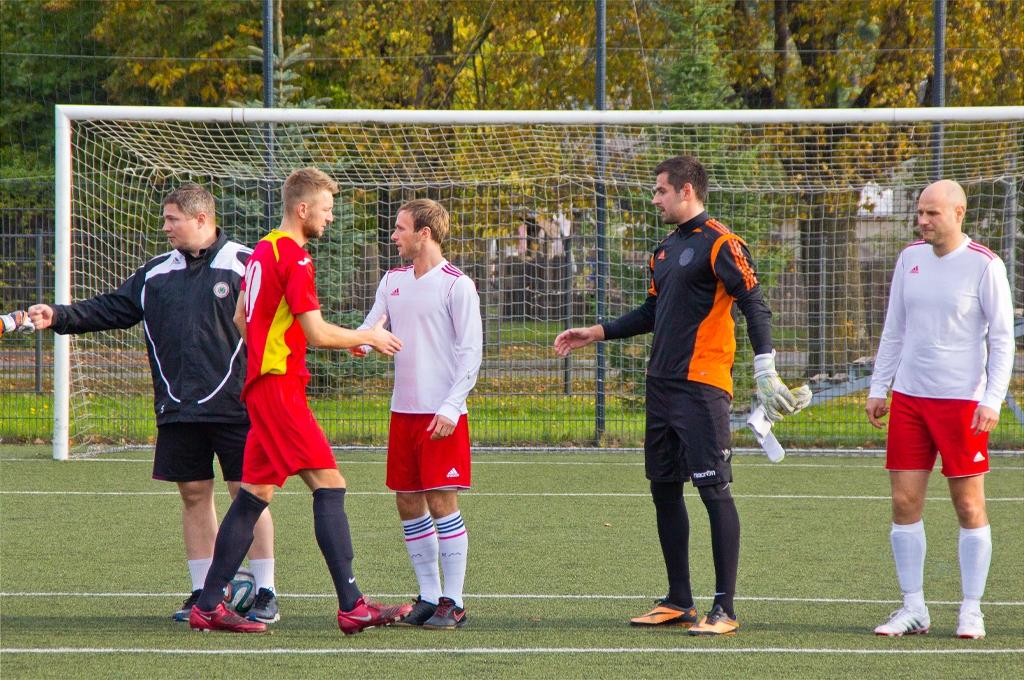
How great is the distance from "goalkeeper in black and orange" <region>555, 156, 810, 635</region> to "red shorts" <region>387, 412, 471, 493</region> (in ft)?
2.78

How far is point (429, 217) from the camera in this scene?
17.7 ft

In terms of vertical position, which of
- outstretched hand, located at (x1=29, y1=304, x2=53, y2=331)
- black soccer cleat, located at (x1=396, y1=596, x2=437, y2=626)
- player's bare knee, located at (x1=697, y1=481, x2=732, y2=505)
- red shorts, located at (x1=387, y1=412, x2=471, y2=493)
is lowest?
black soccer cleat, located at (x1=396, y1=596, x2=437, y2=626)

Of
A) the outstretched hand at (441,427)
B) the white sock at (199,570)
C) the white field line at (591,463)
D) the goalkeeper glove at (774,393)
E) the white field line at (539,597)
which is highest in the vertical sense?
the goalkeeper glove at (774,393)

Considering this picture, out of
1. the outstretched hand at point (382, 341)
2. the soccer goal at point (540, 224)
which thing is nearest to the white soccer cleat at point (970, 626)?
the outstretched hand at point (382, 341)

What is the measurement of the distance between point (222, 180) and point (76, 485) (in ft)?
14.3

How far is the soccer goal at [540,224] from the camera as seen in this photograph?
36.2 feet

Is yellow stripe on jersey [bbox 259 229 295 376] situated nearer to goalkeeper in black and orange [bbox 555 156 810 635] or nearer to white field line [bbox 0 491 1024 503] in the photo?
goalkeeper in black and orange [bbox 555 156 810 635]

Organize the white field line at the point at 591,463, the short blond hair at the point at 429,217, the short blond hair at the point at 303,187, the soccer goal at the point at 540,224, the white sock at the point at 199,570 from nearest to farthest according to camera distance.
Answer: the short blond hair at the point at 303,187
the short blond hair at the point at 429,217
the white sock at the point at 199,570
the white field line at the point at 591,463
the soccer goal at the point at 540,224

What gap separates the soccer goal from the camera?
11027 millimetres

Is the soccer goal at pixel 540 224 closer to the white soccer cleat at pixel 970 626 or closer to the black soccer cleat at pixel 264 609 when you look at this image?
the black soccer cleat at pixel 264 609

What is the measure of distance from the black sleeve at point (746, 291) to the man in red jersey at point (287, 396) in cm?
141

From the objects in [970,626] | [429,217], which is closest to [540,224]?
[429,217]

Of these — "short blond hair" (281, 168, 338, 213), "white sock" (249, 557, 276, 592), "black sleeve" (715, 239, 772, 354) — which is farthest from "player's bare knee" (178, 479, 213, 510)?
"black sleeve" (715, 239, 772, 354)

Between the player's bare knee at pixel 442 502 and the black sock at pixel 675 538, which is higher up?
A: the player's bare knee at pixel 442 502
